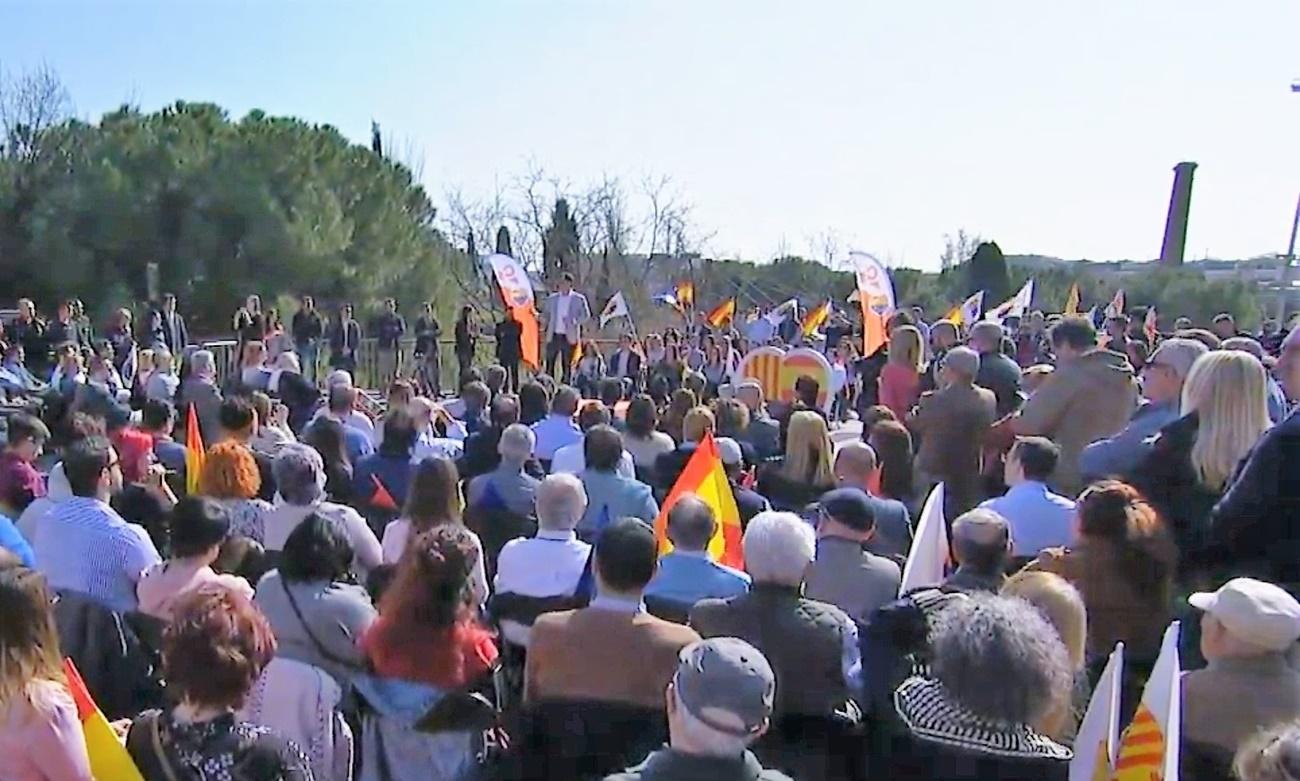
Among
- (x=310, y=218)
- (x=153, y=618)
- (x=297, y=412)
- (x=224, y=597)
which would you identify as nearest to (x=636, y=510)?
(x=153, y=618)

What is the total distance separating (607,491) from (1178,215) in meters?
56.4

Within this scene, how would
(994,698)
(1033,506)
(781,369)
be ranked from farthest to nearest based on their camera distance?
(781,369), (1033,506), (994,698)

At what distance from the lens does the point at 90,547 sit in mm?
5043

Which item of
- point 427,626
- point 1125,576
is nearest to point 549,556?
point 427,626

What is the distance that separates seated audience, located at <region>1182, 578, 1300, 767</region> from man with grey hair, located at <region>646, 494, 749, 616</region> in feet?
5.62

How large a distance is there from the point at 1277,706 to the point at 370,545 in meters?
3.40

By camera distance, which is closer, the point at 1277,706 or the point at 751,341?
the point at 1277,706

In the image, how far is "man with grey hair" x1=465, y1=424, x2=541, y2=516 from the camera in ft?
22.3

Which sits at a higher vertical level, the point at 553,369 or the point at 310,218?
the point at 310,218

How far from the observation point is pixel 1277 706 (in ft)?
11.6

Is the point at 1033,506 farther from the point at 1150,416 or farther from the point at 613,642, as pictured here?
the point at 613,642

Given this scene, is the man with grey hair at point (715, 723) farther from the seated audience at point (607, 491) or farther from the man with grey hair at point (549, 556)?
the seated audience at point (607, 491)

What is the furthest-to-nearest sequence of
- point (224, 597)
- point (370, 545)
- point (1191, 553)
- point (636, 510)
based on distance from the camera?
point (636, 510)
point (370, 545)
point (1191, 553)
point (224, 597)

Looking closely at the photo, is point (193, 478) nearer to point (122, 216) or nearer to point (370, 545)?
point (370, 545)
